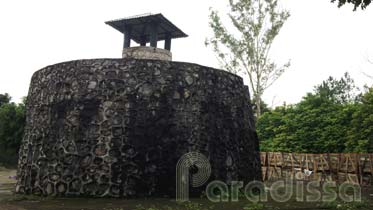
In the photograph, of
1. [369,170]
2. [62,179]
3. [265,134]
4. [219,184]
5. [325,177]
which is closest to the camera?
[62,179]

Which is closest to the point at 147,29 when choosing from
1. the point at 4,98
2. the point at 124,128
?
the point at 124,128

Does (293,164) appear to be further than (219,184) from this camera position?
Yes

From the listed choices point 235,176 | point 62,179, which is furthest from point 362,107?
point 62,179

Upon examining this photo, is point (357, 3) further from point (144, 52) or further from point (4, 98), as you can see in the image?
point (4, 98)

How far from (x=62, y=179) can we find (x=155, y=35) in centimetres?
669

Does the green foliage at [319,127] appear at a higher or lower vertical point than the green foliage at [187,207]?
higher

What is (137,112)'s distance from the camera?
7133 mm

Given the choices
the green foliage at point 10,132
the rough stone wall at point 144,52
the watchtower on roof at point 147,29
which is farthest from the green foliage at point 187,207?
the green foliage at point 10,132

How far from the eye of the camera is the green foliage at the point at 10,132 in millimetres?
22344

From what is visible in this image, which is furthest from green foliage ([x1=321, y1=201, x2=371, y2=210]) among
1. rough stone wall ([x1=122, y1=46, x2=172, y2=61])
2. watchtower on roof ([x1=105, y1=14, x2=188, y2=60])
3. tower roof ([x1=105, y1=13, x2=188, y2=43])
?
tower roof ([x1=105, y1=13, x2=188, y2=43])

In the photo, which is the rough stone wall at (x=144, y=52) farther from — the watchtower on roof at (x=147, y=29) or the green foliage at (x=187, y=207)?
the green foliage at (x=187, y=207)

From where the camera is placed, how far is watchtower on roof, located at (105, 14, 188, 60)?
39.9ft

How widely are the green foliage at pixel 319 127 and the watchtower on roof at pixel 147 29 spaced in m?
9.03

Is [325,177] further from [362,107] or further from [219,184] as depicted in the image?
[219,184]
